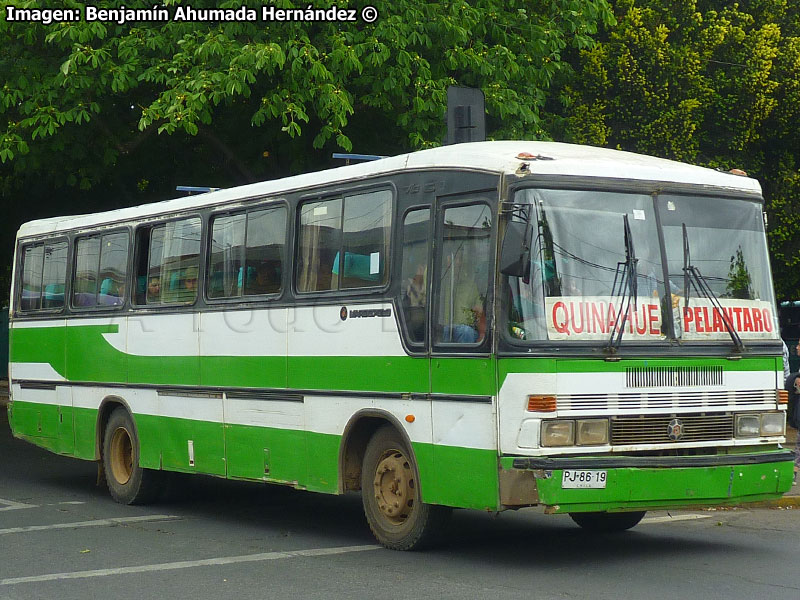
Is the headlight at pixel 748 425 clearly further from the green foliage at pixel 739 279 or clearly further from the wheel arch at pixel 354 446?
the wheel arch at pixel 354 446

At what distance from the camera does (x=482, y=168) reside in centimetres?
948

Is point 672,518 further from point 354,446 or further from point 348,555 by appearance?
point 348,555

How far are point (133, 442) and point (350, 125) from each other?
602 centimetres

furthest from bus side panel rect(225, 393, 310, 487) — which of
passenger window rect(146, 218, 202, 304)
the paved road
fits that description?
passenger window rect(146, 218, 202, 304)

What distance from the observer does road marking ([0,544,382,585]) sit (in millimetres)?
9117

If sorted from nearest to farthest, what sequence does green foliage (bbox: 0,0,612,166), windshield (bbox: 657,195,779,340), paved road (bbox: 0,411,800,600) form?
1. paved road (bbox: 0,411,800,600)
2. windshield (bbox: 657,195,779,340)
3. green foliage (bbox: 0,0,612,166)

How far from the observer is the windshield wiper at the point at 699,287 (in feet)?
31.4

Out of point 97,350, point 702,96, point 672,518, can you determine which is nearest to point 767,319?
point 672,518

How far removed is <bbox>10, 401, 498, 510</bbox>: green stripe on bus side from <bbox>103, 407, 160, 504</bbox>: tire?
0.67 ft

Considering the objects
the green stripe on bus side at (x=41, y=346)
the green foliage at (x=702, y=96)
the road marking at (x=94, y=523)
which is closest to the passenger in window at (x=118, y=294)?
the green stripe on bus side at (x=41, y=346)

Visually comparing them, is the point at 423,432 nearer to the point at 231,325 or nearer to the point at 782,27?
the point at 231,325

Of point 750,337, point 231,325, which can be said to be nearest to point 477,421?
point 750,337

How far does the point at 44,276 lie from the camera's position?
16.0 meters

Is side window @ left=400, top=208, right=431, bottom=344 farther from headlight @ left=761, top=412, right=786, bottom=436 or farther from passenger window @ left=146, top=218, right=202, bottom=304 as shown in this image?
passenger window @ left=146, top=218, right=202, bottom=304
